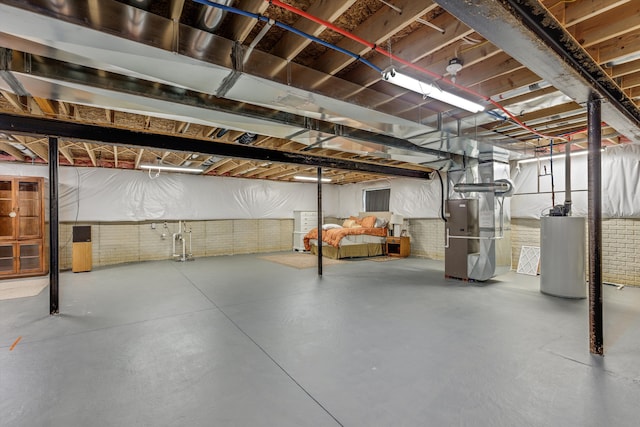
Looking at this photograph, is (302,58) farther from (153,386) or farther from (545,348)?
(545,348)

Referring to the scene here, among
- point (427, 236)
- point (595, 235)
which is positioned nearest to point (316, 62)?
point (595, 235)

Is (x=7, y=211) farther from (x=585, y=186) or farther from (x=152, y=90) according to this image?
(x=585, y=186)

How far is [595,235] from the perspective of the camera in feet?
7.97

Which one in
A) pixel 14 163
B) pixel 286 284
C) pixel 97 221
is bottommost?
pixel 286 284

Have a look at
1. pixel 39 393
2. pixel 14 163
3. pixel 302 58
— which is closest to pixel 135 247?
pixel 14 163

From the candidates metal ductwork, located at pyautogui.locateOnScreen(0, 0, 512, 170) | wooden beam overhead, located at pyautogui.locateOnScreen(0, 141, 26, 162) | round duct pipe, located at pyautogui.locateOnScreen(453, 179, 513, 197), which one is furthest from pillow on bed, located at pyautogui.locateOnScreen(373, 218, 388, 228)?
wooden beam overhead, located at pyautogui.locateOnScreen(0, 141, 26, 162)

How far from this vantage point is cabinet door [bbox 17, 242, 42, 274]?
18.0ft

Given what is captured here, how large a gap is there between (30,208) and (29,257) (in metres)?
0.92

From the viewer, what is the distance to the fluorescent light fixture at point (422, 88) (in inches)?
85.4

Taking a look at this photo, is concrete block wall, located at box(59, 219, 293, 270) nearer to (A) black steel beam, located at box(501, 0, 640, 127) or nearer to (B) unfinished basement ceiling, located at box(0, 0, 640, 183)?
(B) unfinished basement ceiling, located at box(0, 0, 640, 183)

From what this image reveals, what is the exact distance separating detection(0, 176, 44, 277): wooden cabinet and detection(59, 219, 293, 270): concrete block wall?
0.68 m

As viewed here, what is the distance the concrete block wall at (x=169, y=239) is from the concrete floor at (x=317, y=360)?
2695 mm

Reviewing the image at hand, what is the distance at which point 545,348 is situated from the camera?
2.50 meters

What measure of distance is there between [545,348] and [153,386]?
3.00 m
